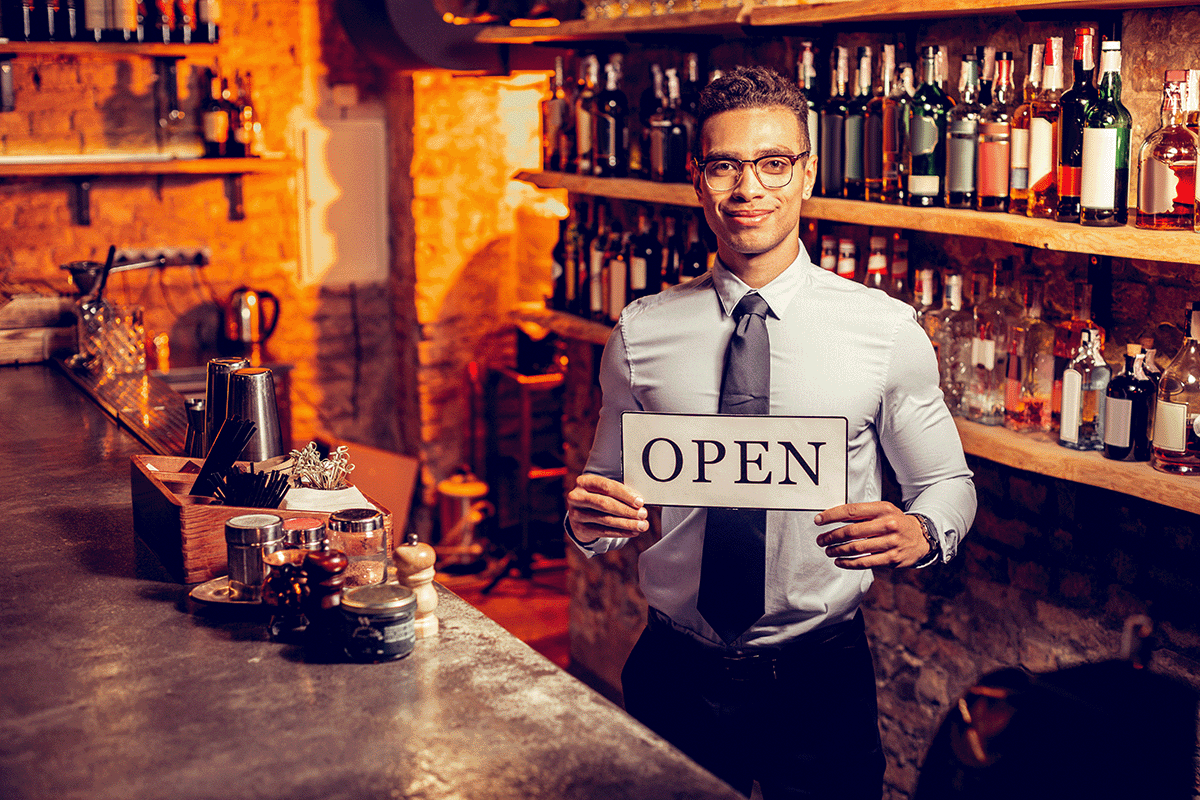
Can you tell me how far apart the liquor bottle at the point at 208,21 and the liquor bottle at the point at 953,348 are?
3324 millimetres

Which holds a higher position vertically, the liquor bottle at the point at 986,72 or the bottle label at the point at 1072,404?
the liquor bottle at the point at 986,72

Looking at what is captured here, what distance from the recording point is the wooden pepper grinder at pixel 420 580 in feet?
5.18

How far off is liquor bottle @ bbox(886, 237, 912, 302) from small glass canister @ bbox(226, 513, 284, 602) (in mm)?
1525

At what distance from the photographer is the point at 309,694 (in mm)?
1430

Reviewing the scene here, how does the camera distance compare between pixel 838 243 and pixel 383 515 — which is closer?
pixel 383 515

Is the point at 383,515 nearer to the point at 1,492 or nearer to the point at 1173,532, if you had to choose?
the point at 1,492

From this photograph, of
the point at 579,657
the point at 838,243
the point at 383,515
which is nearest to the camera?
the point at 383,515

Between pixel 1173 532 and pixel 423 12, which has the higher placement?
pixel 423 12

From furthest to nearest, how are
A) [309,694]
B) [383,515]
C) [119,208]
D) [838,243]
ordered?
1. [119,208]
2. [838,243]
3. [383,515]
4. [309,694]

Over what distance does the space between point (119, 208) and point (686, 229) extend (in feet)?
8.72

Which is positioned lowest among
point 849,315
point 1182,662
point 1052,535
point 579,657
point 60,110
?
point 579,657

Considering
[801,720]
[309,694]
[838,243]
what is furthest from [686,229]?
[309,694]

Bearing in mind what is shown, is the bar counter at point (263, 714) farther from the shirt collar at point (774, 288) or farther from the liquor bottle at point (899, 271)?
the liquor bottle at point (899, 271)

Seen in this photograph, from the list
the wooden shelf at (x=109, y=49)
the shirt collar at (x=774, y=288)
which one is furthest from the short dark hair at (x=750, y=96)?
the wooden shelf at (x=109, y=49)
